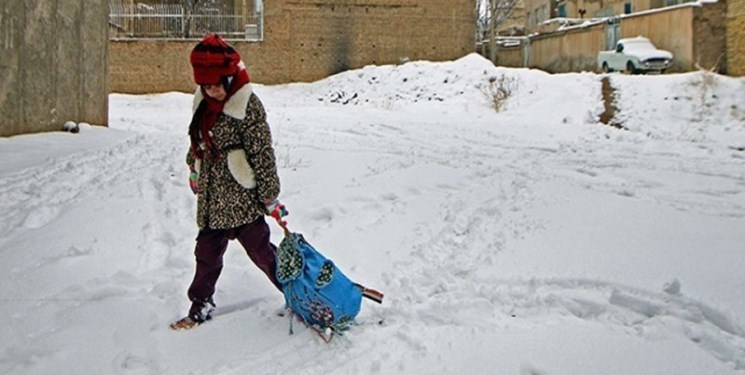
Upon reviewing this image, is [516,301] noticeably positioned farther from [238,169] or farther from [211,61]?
[211,61]

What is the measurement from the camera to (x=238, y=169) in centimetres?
301

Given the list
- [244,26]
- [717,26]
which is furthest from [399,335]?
[244,26]

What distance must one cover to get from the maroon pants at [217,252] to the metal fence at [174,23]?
23687mm

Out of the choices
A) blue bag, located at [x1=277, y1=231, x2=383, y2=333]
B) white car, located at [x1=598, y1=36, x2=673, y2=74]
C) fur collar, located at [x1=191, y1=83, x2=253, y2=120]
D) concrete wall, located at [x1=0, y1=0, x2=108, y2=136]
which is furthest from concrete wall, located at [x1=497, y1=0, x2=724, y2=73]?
fur collar, located at [x1=191, y1=83, x2=253, y2=120]

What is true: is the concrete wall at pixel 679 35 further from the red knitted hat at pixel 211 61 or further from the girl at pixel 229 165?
the red knitted hat at pixel 211 61

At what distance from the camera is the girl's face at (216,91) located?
292cm

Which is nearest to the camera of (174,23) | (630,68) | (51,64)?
(51,64)

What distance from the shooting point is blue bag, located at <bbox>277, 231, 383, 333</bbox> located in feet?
9.76

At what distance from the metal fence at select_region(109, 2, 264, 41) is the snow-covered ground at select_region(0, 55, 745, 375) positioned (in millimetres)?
17334

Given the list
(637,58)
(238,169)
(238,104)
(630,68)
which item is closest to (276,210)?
(238,169)

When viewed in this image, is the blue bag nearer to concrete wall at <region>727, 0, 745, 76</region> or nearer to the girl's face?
the girl's face

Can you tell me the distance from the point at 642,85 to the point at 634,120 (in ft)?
9.30

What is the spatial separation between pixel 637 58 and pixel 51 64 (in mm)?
15904

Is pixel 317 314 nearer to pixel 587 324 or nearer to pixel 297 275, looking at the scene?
pixel 297 275
